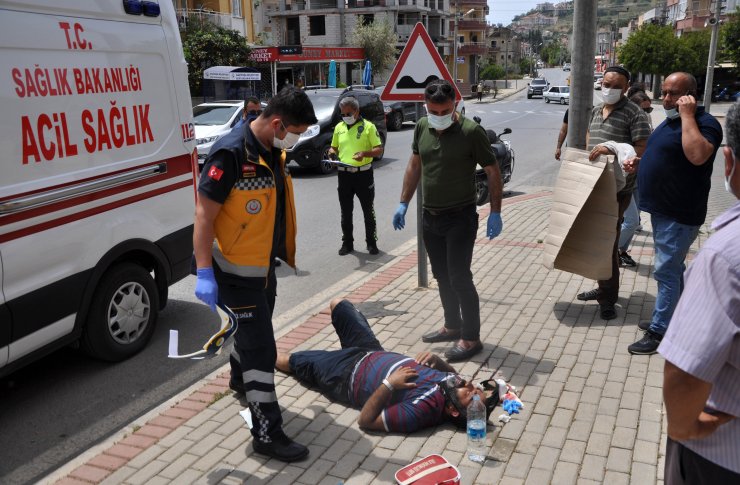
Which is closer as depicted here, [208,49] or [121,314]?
[121,314]

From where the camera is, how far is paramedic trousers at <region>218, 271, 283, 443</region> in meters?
3.84

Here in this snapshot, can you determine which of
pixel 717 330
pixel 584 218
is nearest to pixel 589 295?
pixel 584 218

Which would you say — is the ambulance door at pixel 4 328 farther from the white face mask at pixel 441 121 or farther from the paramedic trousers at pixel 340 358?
the white face mask at pixel 441 121

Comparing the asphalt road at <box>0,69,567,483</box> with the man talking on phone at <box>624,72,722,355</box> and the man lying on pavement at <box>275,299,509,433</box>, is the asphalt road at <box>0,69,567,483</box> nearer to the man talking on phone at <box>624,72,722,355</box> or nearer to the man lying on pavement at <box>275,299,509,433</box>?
the man lying on pavement at <box>275,299,509,433</box>

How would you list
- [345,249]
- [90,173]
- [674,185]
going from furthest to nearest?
1. [345,249]
2. [674,185]
3. [90,173]

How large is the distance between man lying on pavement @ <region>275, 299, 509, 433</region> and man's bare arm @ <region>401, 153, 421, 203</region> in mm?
1354

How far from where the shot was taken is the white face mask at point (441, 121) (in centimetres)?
501

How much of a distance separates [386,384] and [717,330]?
248 cm

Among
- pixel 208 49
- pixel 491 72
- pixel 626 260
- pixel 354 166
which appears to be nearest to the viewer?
pixel 626 260

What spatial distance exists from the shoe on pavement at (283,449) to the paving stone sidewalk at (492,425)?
47 mm

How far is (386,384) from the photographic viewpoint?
4027mm

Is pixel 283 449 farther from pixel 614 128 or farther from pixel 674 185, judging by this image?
pixel 614 128

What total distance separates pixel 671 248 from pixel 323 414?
2771mm

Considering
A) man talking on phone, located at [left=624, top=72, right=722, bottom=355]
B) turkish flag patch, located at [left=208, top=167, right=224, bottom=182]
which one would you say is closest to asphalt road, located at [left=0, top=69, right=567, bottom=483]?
turkish flag patch, located at [left=208, top=167, right=224, bottom=182]
